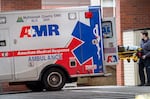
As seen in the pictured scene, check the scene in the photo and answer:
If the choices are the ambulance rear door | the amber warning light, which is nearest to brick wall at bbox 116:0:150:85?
the ambulance rear door

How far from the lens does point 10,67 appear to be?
544 inches

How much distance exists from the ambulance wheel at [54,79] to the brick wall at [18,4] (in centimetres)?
520

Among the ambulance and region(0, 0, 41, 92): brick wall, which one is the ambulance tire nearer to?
the ambulance

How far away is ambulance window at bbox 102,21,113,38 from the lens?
565 inches

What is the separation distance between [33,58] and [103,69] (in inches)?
86.3

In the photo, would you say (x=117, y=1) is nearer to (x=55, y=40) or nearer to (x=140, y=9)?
(x=140, y=9)

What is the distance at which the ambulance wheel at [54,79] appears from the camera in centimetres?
1392

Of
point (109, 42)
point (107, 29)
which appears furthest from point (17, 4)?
point (109, 42)

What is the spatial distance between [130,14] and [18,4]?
450 centimetres

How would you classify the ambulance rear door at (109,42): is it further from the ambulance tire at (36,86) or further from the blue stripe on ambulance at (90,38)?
the ambulance tire at (36,86)

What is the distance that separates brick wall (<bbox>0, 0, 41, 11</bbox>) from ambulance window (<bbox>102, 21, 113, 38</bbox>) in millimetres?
5105

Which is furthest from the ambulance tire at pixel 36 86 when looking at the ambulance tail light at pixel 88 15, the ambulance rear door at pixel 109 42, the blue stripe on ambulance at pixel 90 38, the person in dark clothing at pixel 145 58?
the person in dark clothing at pixel 145 58

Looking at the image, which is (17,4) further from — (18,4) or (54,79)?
(54,79)

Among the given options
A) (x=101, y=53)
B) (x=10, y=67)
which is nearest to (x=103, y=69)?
(x=101, y=53)
